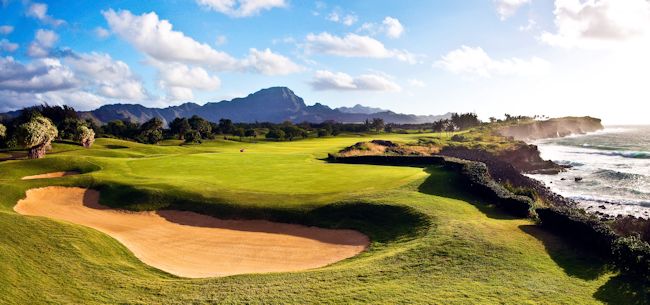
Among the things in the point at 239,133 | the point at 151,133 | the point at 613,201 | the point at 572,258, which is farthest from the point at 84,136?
the point at 613,201

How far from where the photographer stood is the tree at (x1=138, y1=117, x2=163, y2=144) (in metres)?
113

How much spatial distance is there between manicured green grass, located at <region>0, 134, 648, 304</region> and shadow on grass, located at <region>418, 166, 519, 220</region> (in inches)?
6.2

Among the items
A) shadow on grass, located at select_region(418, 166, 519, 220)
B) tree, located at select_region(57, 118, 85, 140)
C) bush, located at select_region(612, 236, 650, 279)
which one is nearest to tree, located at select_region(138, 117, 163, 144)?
tree, located at select_region(57, 118, 85, 140)

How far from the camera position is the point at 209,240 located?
26141 mm

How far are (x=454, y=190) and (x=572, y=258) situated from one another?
15.4 meters

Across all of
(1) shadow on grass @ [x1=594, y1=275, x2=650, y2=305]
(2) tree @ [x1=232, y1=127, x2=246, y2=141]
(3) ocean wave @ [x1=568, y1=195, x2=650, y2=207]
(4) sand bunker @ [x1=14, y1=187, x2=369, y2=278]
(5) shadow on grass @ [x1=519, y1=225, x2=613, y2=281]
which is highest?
(2) tree @ [x1=232, y1=127, x2=246, y2=141]

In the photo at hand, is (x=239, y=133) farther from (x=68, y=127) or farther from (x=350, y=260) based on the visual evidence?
(x=350, y=260)

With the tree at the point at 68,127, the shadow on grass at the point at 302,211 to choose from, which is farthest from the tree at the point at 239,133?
the shadow on grass at the point at 302,211

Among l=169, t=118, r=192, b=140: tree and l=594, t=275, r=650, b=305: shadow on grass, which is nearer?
l=594, t=275, r=650, b=305: shadow on grass

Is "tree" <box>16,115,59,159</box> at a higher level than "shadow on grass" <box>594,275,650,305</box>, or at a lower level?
higher

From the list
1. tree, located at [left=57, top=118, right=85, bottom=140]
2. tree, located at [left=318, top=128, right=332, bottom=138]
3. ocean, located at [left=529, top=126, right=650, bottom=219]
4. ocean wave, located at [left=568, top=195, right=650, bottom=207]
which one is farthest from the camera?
tree, located at [left=318, top=128, right=332, bottom=138]

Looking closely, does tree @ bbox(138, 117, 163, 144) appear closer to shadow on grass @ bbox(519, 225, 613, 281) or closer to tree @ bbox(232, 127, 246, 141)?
tree @ bbox(232, 127, 246, 141)

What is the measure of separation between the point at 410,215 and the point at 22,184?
1304 inches

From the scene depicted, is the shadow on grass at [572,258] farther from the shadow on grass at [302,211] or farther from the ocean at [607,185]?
the ocean at [607,185]
